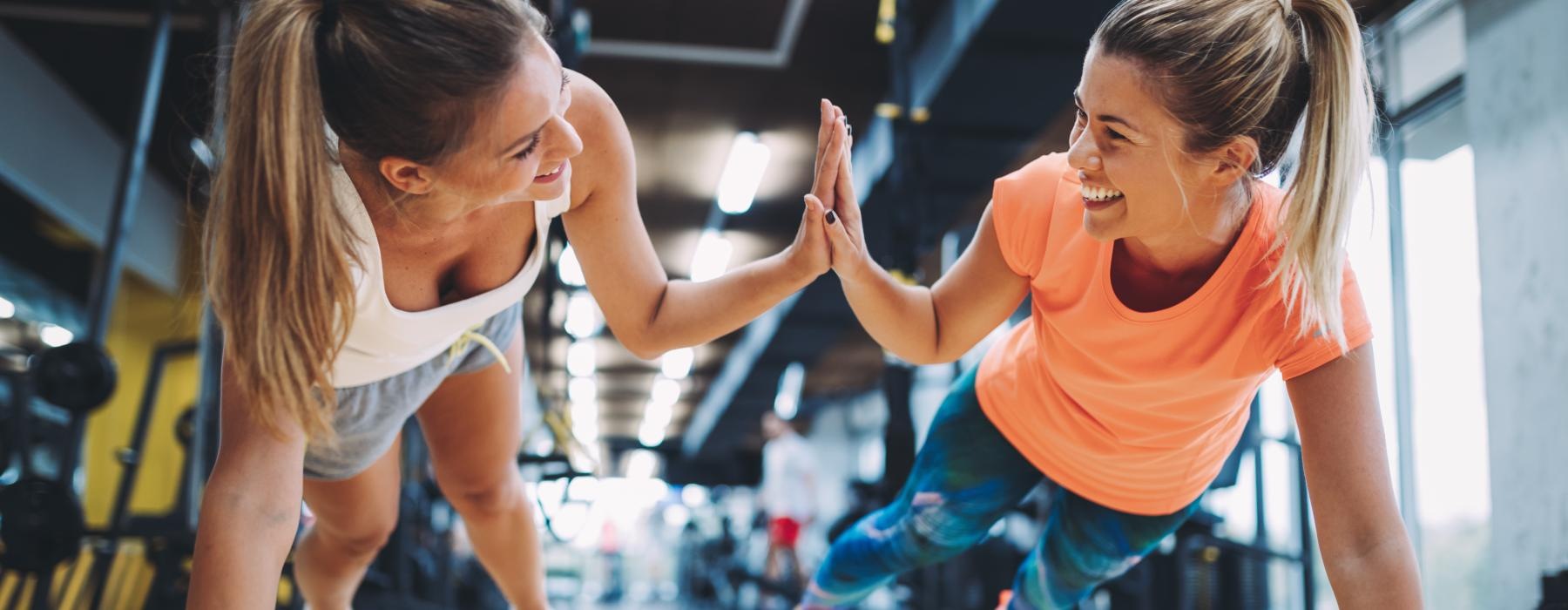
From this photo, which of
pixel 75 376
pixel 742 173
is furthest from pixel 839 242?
pixel 742 173

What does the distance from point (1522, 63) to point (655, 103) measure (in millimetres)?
4293

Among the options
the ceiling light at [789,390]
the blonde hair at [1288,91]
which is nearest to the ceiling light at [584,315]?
the ceiling light at [789,390]

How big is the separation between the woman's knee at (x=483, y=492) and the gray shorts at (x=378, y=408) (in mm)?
144

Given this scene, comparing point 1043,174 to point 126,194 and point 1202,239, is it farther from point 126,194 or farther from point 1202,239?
point 126,194

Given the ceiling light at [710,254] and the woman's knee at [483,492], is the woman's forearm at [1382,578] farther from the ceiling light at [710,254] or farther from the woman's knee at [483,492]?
the ceiling light at [710,254]

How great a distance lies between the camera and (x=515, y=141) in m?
1.25

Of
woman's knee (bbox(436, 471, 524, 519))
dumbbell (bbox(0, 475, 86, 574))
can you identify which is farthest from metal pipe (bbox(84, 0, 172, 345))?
woman's knee (bbox(436, 471, 524, 519))

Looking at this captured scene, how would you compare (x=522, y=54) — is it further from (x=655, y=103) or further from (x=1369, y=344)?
(x=655, y=103)

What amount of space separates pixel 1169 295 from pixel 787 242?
7.34 m

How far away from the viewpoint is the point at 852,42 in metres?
5.91

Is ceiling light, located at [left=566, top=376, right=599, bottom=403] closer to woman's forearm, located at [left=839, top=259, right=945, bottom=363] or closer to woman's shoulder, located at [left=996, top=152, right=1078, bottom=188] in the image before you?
woman's forearm, located at [left=839, top=259, right=945, bottom=363]

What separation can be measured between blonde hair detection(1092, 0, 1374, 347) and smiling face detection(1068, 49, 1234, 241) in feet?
0.06

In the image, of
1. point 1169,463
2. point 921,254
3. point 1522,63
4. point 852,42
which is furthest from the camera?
point 852,42

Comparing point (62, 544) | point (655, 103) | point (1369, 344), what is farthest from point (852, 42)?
point (1369, 344)
